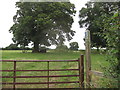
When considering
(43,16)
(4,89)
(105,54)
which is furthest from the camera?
(43,16)

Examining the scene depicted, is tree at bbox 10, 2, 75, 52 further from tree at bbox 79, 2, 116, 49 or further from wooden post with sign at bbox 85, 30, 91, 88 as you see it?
wooden post with sign at bbox 85, 30, 91, 88

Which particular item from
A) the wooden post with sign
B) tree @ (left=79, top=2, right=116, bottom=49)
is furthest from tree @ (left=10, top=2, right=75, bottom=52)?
the wooden post with sign

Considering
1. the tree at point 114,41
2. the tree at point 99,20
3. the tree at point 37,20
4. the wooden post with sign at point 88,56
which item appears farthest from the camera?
the tree at point 37,20

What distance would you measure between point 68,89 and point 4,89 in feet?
3.06

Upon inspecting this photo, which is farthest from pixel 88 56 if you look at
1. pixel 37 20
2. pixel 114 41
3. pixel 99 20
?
pixel 37 20

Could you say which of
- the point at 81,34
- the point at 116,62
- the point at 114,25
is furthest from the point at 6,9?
the point at 116,62

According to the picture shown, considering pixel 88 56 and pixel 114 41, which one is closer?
pixel 114 41

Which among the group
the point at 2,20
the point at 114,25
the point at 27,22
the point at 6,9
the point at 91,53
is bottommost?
the point at 91,53

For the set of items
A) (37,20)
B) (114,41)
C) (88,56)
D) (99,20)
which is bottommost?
(88,56)

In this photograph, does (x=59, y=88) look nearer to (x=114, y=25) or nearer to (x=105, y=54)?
(x=105, y=54)

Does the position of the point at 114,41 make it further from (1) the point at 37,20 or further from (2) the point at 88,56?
(1) the point at 37,20

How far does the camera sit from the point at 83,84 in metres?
1.69

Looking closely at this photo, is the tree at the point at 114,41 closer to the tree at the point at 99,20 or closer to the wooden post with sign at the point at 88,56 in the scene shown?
the tree at the point at 99,20

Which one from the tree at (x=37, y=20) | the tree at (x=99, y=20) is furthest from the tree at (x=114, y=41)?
the tree at (x=37, y=20)
